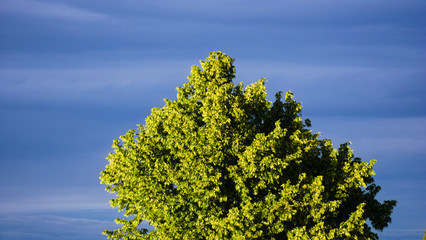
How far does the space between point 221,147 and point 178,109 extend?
15.6 ft

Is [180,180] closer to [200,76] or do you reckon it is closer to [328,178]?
[200,76]

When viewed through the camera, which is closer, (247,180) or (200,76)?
(247,180)

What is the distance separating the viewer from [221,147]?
1243 inches

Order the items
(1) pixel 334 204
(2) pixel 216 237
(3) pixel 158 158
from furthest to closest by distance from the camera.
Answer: (3) pixel 158 158
(1) pixel 334 204
(2) pixel 216 237

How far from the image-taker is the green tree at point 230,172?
30.5 m

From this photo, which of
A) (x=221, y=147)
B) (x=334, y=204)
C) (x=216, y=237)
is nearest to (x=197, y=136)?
(x=221, y=147)

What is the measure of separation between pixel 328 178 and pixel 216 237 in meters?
10.1

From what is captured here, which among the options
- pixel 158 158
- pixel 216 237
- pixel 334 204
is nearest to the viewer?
pixel 216 237

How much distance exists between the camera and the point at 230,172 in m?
31.3

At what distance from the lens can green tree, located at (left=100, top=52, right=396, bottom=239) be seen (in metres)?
30.5

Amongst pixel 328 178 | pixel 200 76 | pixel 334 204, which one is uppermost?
pixel 200 76

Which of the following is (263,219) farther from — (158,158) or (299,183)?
(158,158)

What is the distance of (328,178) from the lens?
34781mm

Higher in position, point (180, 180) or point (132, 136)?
point (132, 136)
